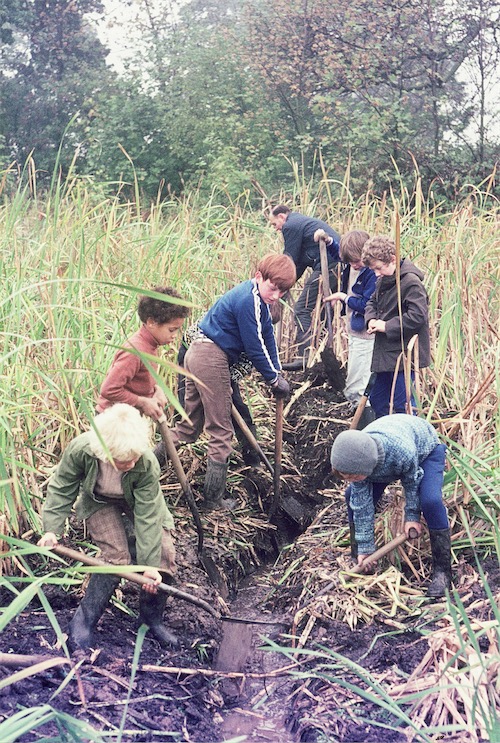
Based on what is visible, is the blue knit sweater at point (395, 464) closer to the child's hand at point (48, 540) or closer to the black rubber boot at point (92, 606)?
the black rubber boot at point (92, 606)

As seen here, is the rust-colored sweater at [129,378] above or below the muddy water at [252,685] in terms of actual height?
above

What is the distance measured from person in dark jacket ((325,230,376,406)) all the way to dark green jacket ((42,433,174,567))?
2.55 meters

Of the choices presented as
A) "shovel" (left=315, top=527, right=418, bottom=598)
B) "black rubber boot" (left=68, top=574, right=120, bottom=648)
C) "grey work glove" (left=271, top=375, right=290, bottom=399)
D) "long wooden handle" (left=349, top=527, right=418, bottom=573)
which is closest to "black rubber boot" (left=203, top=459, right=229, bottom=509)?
"grey work glove" (left=271, top=375, right=290, bottom=399)

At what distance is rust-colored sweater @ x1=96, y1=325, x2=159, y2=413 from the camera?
3.83m

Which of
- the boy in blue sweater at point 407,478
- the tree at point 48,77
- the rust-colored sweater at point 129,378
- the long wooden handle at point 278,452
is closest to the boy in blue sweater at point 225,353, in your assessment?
the long wooden handle at point 278,452

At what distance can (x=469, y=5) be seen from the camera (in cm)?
1180

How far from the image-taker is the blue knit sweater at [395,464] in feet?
11.9

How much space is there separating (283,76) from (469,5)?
2.85 metres

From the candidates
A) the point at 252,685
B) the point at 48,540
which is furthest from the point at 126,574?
the point at 252,685

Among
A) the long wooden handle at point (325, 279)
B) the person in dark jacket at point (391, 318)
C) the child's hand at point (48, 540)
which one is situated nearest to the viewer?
the child's hand at point (48, 540)

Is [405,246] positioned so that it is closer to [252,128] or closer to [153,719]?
[153,719]

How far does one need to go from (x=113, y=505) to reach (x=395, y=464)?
121 cm

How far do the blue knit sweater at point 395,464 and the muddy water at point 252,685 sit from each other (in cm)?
63

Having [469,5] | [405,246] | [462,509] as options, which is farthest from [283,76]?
[462,509]
